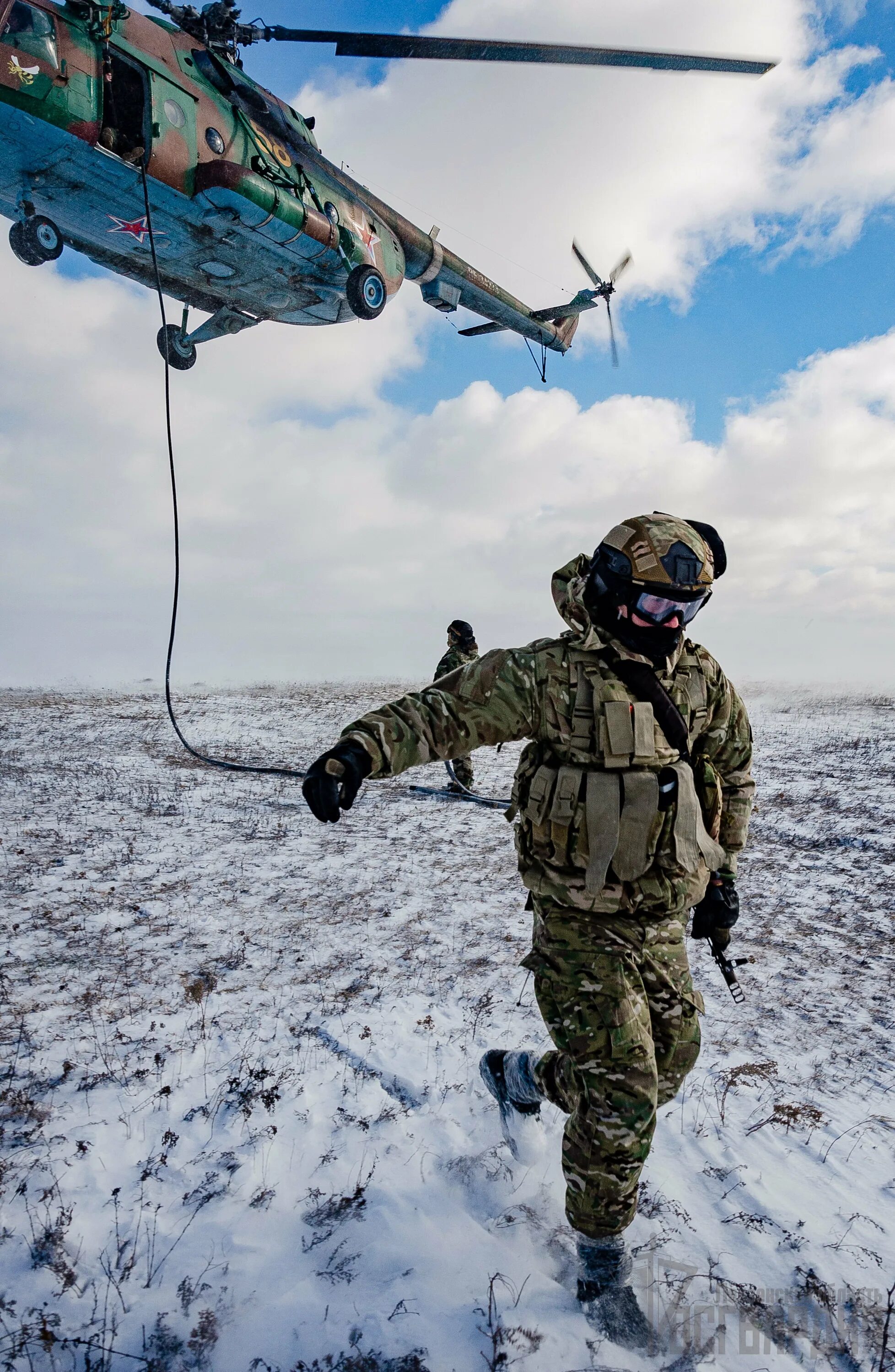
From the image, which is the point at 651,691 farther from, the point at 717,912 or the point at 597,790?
the point at 717,912

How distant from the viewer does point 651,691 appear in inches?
91.0

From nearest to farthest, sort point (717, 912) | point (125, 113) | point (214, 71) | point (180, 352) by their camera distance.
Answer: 1. point (717, 912)
2. point (125, 113)
3. point (214, 71)
4. point (180, 352)

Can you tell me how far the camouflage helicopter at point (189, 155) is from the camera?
5871 mm

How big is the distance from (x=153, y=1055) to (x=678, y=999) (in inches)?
99.3

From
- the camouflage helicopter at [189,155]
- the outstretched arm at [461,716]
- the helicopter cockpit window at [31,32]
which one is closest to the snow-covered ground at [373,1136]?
the outstretched arm at [461,716]

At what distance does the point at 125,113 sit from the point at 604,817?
8080 mm

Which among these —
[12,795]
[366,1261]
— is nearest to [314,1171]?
[366,1261]

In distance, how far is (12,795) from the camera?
26.1 feet

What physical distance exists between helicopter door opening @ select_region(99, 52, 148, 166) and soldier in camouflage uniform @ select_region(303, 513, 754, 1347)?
7.10m

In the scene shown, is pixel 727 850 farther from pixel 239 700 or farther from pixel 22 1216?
pixel 239 700

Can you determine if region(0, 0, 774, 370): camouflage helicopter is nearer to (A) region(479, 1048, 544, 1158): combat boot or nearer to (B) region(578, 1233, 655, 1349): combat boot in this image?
(A) region(479, 1048, 544, 1158): combat boot

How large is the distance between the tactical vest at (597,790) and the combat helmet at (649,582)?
17 cm

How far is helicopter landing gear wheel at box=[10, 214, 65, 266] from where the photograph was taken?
261 inches

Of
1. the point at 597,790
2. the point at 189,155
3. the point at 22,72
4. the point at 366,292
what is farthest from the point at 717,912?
the point at 366,292
